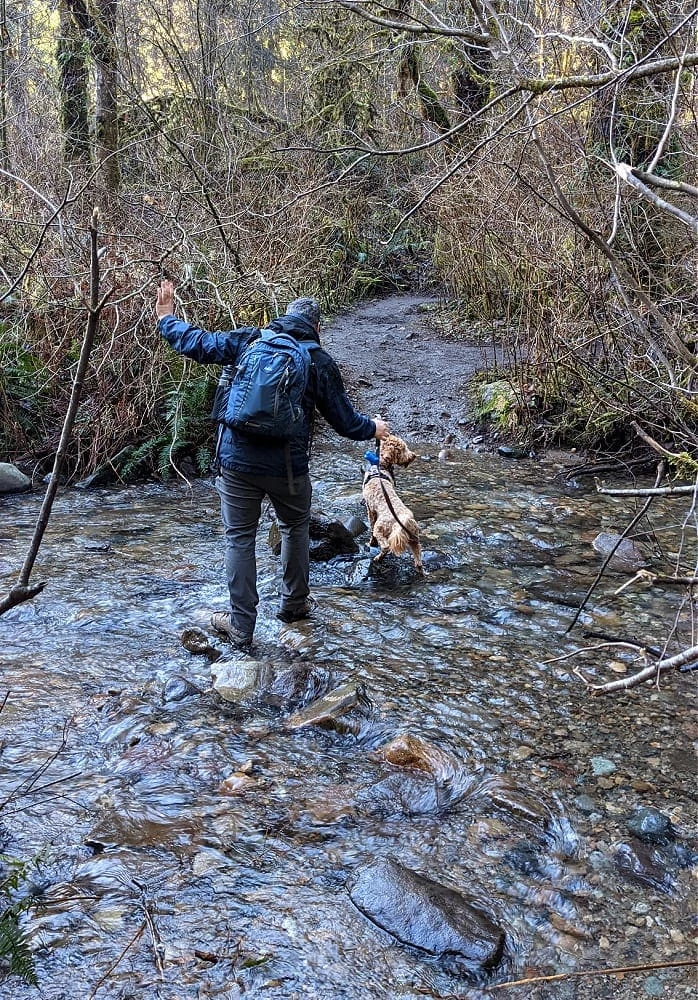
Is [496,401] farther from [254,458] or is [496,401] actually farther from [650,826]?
[650,826]

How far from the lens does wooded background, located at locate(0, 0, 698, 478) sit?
714 centimetres

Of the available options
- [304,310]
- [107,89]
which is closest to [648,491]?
[304,310]

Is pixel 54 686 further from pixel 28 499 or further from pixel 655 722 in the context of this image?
pixel 28 499

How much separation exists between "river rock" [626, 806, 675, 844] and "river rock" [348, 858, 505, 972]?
884 millimetres

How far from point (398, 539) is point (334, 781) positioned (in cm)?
257

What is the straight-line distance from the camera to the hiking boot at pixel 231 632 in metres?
5.60

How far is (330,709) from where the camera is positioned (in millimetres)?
4711

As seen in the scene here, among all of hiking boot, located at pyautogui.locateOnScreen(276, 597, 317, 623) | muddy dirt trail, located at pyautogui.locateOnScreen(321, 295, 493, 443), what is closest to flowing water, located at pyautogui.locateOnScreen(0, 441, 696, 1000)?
hiking boot, located at pyautogui.locateOnScreen(276, 597, 317, 623)

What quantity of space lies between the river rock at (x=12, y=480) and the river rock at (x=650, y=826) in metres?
7.04

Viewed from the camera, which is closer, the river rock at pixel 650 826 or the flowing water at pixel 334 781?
the flowing water at pixel 334 781

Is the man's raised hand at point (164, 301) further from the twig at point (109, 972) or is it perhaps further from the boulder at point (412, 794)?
the twig at point (109, 972)

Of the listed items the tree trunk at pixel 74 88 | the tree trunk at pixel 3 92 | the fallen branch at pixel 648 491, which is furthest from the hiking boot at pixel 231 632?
the tree trunk at pixel 74 88

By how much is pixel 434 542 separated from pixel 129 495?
345 cm

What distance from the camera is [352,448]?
1069 cm
